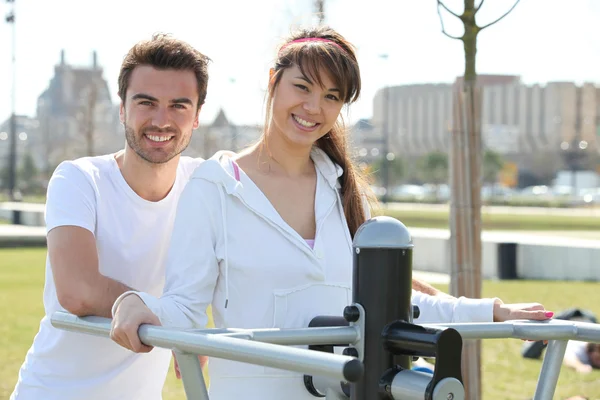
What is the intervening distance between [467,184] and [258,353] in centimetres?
321

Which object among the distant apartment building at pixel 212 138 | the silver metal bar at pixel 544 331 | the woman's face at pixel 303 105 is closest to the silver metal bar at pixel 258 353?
the silver metal bar at pixel 544 331

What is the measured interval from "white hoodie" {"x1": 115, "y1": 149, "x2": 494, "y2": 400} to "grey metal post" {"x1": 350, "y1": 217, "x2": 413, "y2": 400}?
0.50m

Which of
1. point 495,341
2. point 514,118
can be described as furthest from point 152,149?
point 514,118

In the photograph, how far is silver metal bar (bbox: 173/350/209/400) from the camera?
1652 millimetres

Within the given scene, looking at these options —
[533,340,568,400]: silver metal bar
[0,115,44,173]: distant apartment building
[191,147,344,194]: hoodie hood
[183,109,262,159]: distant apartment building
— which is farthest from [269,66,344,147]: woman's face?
[0,115,44,173]: distant apartment building

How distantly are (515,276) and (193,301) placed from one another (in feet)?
42.9

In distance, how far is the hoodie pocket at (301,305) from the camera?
2.20 meters

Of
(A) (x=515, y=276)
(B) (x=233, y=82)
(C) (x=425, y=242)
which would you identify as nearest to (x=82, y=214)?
(A) (x=515, y=276)

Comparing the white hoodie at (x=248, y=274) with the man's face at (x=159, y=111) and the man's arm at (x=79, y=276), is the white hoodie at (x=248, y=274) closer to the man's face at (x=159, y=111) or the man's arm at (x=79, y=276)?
the man's arm at (x=79, y=276)

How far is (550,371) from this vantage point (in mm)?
1952

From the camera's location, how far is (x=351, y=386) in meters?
1.70

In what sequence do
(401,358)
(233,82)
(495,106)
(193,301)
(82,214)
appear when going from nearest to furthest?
1. (401,358)
2. (193,301)
3. (82,214)
4. (233,82)
5. (495,106)

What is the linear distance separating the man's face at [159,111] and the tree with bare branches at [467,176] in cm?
202

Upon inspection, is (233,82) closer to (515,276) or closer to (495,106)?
(515,276)
